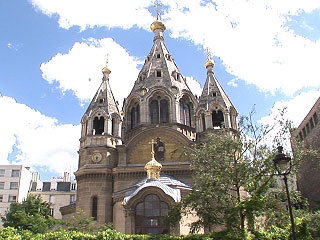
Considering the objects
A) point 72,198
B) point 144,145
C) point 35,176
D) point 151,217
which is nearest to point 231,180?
point 151,217

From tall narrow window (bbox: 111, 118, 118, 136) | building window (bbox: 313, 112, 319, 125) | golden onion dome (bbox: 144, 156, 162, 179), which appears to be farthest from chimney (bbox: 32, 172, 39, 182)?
building window (bbox: 313, 112, 319, 125)

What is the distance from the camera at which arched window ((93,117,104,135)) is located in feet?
107

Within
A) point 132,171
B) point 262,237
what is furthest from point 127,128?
point 262,237

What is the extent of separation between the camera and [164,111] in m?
35.2

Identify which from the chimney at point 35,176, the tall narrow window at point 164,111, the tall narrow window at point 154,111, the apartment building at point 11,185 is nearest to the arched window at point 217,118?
the tall narrow window at point 164,111

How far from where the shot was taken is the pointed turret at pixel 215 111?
32.5m

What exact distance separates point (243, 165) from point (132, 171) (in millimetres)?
12794

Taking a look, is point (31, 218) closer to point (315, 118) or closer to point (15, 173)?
point (15, 173)

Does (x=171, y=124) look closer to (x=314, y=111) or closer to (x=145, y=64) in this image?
(x=145, y=64)

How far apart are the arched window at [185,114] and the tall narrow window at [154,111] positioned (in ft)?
7.98

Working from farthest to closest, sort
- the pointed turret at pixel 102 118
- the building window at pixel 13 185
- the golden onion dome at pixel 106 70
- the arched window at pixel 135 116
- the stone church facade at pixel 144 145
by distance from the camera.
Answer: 1. the building window at pixel 13 185
2. the golden onion dome at pixel 106 70
3. the arched window at pixel 135 116
4. the pointed turret at pixel 102 118
5. the stone church facade at pixel 144 145

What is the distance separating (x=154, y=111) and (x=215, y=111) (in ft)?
19.7

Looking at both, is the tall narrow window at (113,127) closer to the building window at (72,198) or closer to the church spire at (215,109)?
the church spire at (215,109)

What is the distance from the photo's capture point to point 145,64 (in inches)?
1606
